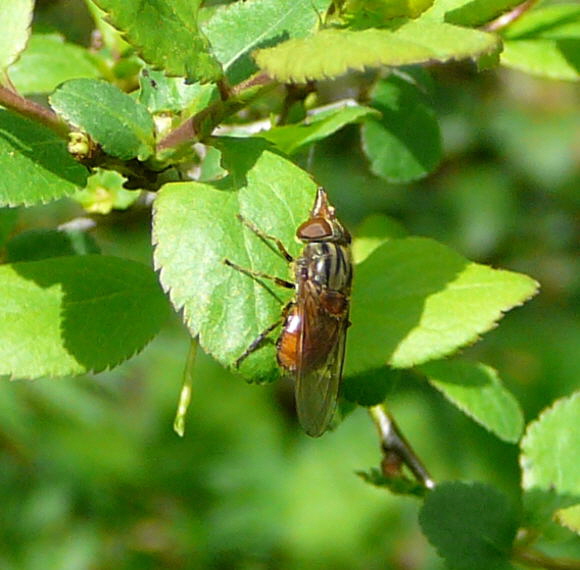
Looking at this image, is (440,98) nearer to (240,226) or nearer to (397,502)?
(397,502)

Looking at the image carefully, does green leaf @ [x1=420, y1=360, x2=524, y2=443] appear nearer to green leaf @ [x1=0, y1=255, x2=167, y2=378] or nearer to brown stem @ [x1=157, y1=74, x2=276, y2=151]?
green leaf @ [x1=0, y1=255, x2=167, y2=378]

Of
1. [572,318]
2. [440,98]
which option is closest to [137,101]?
[440,98]

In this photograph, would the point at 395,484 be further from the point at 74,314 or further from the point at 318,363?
the point at 74,314

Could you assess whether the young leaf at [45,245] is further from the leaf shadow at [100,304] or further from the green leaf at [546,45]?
the green leaf at [546,45]

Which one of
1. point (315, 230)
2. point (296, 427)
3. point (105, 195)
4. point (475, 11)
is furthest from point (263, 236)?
point (296, 427)

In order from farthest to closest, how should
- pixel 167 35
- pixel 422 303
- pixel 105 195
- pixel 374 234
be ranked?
pixel 374 234 < pixel 105 195 < pixel 422 303 < pixel 167 35

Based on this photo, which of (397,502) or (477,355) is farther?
(477,355)
